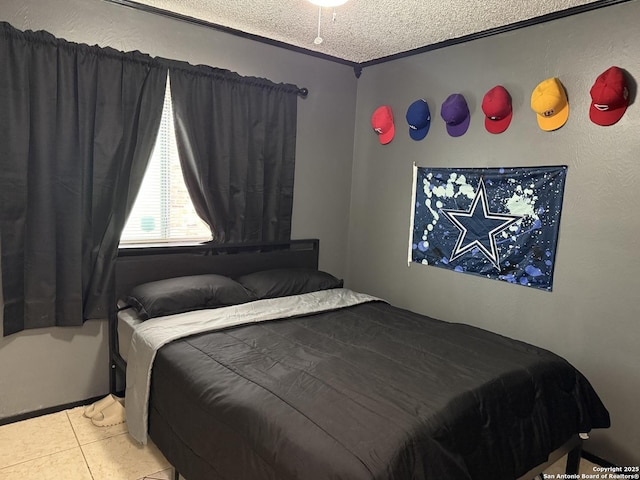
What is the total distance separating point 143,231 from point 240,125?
→ 997 mm

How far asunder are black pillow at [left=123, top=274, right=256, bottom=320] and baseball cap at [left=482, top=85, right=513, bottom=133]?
1949mm

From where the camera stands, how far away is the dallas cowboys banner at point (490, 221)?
2719 mm

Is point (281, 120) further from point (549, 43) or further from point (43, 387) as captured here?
point (43, 387)

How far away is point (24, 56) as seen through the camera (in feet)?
7.84

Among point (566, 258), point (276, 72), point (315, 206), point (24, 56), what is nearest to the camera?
point (24, 56)

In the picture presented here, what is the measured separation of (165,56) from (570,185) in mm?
2607

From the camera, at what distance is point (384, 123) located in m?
3.62

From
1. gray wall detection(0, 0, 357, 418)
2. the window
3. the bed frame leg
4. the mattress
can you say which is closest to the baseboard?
gray wall detection(0, 0, 357, 418)

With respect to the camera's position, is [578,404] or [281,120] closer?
[578,404]

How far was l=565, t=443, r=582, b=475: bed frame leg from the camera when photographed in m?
2.21

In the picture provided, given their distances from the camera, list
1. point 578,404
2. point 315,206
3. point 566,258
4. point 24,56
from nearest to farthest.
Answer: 1. point 578,404
2. point 24,56
3. point 566,258
4. point 315,206

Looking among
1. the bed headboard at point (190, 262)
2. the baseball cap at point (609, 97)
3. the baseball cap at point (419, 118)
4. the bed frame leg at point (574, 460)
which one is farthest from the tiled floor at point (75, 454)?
the baseball cap at point (419, 118)

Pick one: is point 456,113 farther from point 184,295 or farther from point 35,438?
point 35,438

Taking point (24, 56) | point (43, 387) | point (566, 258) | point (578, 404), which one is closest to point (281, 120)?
point (24, 56)
